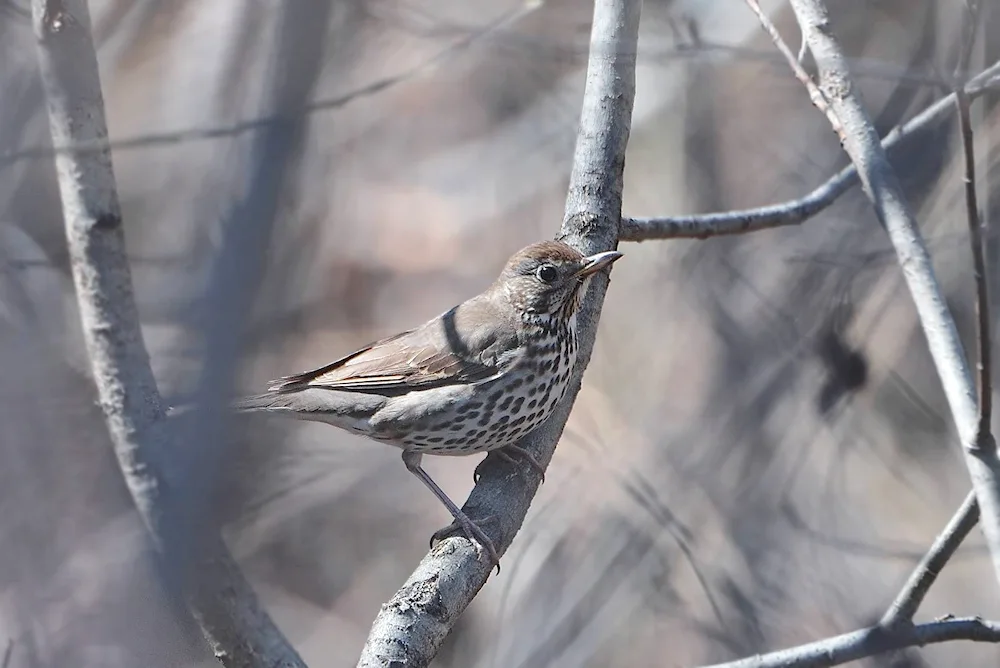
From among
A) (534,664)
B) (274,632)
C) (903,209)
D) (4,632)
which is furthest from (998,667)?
(4,632)

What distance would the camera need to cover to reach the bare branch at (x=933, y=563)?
2.82m

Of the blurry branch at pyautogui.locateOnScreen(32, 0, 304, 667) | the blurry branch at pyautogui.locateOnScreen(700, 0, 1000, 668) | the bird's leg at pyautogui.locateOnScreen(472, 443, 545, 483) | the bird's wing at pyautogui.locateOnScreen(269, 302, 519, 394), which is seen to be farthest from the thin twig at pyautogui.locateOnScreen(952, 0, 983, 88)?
the blurry branch at pyautogui.locateOnScreen(32, 0, 304, 667)

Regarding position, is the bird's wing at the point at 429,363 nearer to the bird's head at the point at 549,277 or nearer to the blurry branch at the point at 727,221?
the bird's head at the point at 549,277

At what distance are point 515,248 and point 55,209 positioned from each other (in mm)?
3038

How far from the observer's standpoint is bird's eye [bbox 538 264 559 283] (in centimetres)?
366

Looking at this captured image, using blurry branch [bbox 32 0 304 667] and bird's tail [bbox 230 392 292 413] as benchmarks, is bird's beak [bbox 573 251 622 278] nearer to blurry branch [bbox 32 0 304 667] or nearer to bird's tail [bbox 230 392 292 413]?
bird's tail [bbox 230 392 292 413]

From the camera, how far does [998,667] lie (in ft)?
18.4

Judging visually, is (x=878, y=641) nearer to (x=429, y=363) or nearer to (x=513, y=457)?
(x=513, y=457)

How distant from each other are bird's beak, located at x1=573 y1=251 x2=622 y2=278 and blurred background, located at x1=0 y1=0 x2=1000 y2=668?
106 centimetres

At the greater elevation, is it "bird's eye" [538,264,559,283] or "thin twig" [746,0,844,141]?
"bird's eye" [538,264,559,283]

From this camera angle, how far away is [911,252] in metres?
2.87

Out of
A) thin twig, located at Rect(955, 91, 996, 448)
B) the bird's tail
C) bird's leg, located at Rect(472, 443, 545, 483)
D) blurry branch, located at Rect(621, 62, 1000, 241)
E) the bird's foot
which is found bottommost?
thin twig, located at Rect(955, 91, 996, 448)

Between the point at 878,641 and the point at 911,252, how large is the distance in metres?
1.12

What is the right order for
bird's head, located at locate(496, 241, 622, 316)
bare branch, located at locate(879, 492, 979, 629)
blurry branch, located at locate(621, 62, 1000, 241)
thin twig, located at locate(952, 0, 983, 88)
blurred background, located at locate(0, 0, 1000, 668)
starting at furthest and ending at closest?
1. blurred background, located at locate(0, 0, 1000, 668)
2. blurry branch, located at locate(621, 62, 1000, 241)
3. bird's head, located at locate(496, 241, 622, 316)
4. bare branch, located at locate(879, 492, 979, 629)
5. thin twig, located at locate(952, 0, 983, 88)
